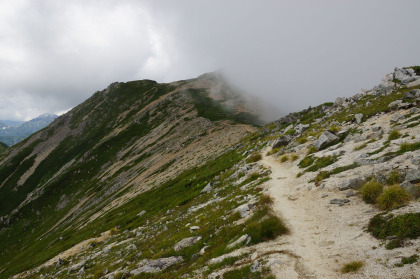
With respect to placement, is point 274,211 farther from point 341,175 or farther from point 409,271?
point 409,271

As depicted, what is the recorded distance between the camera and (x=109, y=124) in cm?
18725

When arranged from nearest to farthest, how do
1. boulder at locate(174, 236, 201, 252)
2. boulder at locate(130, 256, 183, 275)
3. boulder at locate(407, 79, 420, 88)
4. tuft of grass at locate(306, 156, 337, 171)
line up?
boulder at locate(130, 256, 183, 275), boulder at locate(174, 236, 201, 252), tuft of grass at locate(306, 156, 337, 171), boulder at locate(407, 79, 420, 88)

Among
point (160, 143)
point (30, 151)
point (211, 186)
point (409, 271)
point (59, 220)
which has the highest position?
point (30, 151)

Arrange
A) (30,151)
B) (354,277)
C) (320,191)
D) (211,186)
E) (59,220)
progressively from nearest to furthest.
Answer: (354,277), (320,191), (211,186), (59,220), (30,151)

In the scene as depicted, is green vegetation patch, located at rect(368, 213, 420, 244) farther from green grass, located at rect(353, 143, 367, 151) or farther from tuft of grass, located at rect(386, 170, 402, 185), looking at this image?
green grass, located at rect(353, 143, 367, 151)

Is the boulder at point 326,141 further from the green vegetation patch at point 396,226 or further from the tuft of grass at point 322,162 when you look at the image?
the green vegetation patch at point 396,226

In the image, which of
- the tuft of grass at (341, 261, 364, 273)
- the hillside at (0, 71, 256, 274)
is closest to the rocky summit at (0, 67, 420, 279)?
the tuft of grass at (341, 261, 364, 273)

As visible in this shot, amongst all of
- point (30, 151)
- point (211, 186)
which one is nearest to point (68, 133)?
point (30, 151)

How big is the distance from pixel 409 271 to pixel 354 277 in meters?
1.93

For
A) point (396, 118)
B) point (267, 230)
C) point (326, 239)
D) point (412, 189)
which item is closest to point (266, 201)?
point (267, 230)

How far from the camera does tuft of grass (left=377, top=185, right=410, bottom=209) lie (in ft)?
41.7

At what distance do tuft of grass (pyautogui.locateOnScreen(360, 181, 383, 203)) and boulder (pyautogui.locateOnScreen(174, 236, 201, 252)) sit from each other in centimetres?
1293

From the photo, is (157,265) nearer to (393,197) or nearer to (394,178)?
(393,197)

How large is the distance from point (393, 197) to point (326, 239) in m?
4.52
